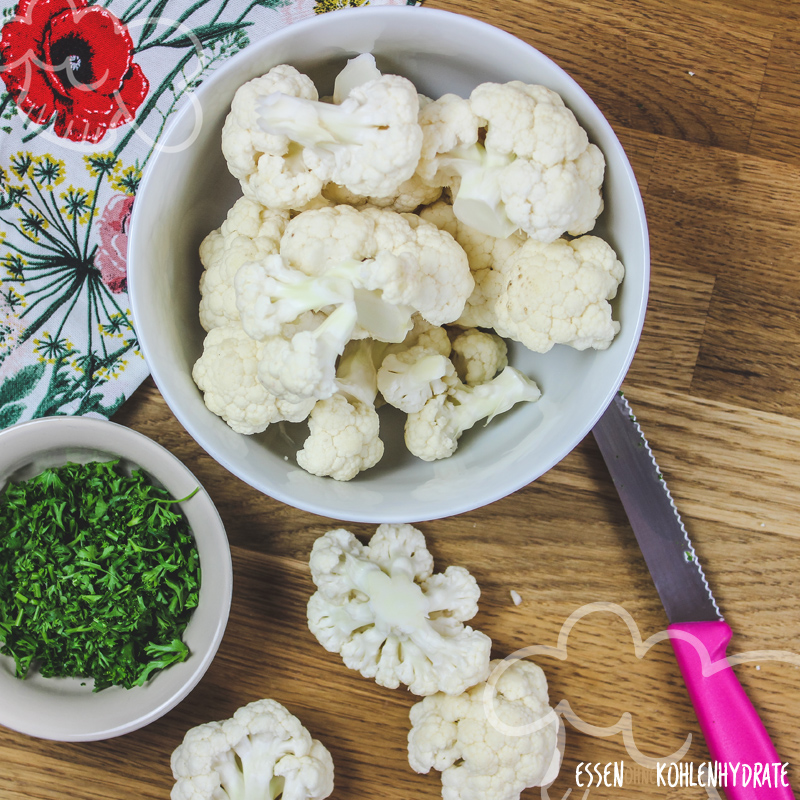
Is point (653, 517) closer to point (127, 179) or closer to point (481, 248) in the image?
point (481, 248)

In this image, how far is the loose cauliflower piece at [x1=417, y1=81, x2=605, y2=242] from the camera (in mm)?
849

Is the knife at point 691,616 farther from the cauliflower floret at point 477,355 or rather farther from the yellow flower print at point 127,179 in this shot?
the yellow flower print at point 127,179

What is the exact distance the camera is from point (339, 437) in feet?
3.10

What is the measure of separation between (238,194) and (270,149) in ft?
0.69

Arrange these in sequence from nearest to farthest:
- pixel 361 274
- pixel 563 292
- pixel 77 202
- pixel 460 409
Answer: pixel 361 274 < pixel 563 292 < pixel 460 409 < pixel 77 202

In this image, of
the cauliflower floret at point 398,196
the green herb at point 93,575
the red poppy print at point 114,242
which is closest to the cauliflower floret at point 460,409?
the cauliflower floret at point 398,196

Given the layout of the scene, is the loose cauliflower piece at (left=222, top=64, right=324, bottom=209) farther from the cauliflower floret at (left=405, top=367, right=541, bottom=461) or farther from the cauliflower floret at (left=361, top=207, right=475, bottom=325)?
the cauliflower floret at (left=405, top=367, right=541, bottom=461)

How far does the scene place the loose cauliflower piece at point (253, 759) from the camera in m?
1.09

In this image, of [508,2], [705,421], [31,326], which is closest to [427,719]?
[705,421]

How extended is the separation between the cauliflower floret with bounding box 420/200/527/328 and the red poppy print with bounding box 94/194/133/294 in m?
0.50

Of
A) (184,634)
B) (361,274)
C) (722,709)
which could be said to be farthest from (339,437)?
(722,709)

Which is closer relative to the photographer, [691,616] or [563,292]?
[563,292]

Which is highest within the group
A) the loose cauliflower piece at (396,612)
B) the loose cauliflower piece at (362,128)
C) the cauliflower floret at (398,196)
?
the loose cauliflower piece at (362,128)

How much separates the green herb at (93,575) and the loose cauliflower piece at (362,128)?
59 cm
